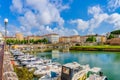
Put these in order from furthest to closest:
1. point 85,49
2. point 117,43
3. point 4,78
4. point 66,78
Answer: point 117,43 < point 85,49 < point 66,78 < point 4,78

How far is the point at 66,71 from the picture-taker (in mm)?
13609

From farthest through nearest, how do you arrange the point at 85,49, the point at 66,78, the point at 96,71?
the point at 85,49
the point at 96,71
the point at 66,78

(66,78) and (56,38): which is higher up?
(56,38)

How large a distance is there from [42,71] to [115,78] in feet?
27.9

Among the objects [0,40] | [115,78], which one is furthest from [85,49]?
[115,78]

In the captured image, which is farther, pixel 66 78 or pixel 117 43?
pixel 117 43

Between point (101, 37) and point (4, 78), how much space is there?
18328 centimetres

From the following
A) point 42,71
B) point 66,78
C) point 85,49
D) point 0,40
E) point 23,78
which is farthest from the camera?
point 0,40

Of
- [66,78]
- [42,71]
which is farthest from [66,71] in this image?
[42,71]

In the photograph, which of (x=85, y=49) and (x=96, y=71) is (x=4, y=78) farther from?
(x=85, y=49)

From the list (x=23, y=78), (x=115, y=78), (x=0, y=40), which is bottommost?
(x=115, y=78)

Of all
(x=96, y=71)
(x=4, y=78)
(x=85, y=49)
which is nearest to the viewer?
(x=4, y=78)

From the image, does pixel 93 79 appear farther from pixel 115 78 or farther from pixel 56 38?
pixel 56 38

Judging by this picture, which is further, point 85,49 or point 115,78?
point 85,49
